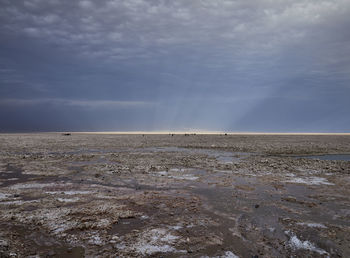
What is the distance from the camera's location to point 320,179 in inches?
567

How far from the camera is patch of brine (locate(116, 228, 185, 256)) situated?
5770mm

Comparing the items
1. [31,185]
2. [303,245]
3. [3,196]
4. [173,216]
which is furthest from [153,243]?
[31,185]

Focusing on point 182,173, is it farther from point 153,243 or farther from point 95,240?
point 95,240

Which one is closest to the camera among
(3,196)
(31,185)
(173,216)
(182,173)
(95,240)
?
(95,240)

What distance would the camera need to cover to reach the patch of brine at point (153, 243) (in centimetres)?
577

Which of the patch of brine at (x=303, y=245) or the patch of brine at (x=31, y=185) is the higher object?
the patch of brine at (x=303, y=245)

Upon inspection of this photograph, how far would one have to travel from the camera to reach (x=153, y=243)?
614cm

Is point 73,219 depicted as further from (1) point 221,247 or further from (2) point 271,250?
(2) point 271,250

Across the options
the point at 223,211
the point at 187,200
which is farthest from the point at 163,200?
the point at 223,211

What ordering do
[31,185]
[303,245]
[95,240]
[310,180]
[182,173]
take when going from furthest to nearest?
[182,173] < [310,180] < [31,185] < [95,240] < [303,245]

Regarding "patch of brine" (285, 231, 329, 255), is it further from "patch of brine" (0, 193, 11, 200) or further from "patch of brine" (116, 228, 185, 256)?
"patch of brine" (0, 193, 11, 200)

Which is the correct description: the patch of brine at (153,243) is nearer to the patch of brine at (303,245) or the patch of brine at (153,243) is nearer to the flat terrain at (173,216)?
the flat terrain at (173,216)

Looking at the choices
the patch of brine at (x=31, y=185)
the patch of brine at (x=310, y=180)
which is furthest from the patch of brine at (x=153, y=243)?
the patch of brine at (x=310, y=180)

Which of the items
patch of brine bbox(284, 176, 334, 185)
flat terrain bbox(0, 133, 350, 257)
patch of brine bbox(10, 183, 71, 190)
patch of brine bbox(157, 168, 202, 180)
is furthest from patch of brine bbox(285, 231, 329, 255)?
patch of brine bbox(10, 183, 71, 190)
